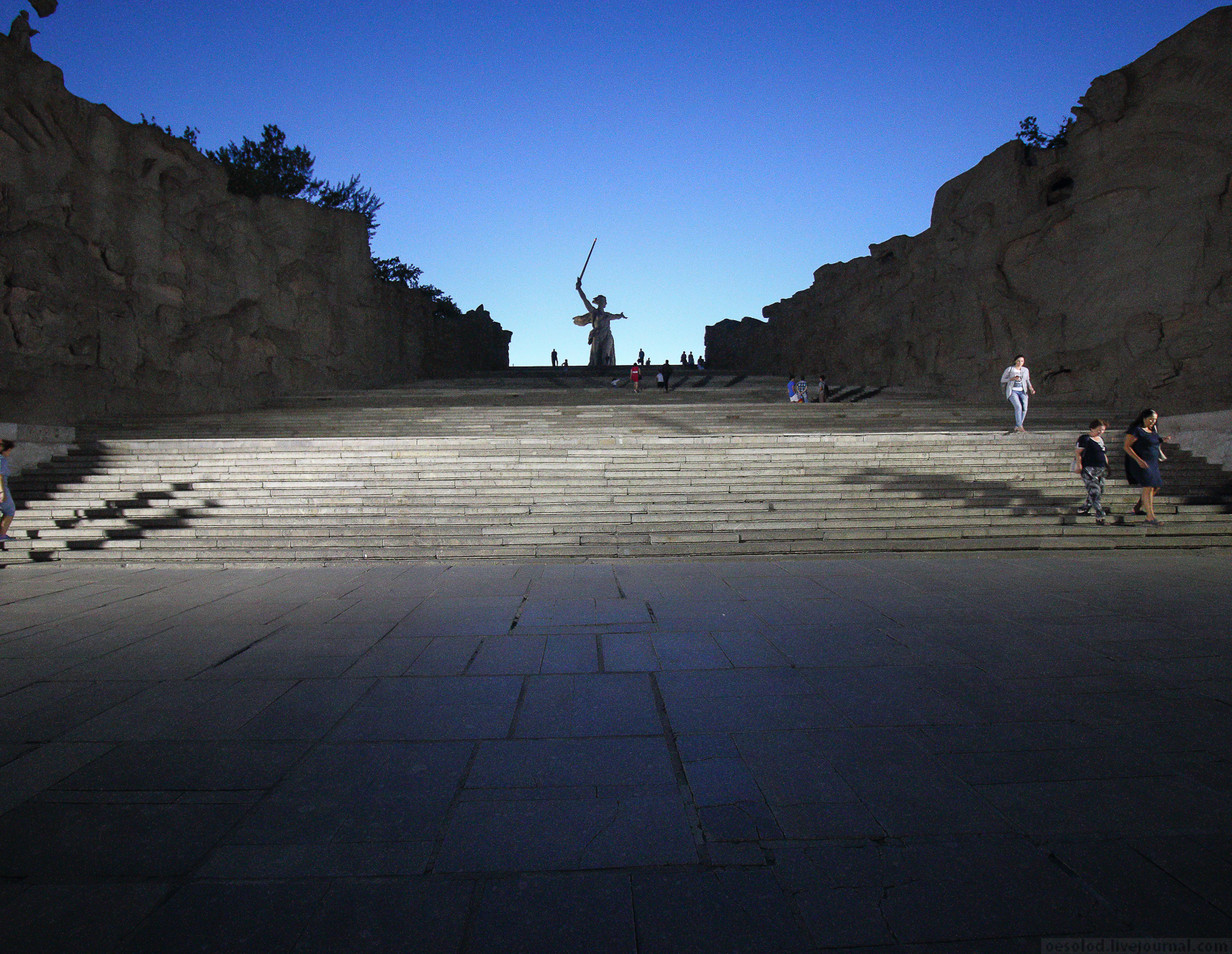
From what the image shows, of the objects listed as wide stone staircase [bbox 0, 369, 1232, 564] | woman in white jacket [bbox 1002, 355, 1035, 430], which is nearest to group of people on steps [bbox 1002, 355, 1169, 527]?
wide stone staircase [bbox 0, 369, 1232, 564]

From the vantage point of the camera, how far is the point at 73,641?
3.76 meters

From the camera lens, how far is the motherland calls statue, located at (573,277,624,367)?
28.4 metres

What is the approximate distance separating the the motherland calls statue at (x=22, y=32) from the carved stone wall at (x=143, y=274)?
0.65 ft

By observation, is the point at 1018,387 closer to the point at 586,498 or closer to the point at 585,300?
the point at 586,498

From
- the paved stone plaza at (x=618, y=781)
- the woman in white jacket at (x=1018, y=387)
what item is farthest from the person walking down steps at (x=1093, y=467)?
the paved stone plaza at (x=618, y=781)

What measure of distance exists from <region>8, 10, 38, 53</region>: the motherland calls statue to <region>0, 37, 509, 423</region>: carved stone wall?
20 centimetres

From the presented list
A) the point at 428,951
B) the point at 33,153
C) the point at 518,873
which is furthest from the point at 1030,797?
the point at 33,153

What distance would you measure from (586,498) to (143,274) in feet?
42.6

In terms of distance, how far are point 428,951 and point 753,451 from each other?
7725 millimetres

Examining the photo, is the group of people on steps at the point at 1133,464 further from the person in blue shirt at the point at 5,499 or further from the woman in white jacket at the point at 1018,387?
the person in blue shirt at the point at 5,499

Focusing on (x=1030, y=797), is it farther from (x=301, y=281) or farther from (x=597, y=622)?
(x=301, y=281)

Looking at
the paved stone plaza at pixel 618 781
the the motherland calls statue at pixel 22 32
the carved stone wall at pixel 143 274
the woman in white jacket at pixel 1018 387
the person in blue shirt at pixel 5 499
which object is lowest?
the paved stone plaza at pixel 618 781

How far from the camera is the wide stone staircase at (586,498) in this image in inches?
262

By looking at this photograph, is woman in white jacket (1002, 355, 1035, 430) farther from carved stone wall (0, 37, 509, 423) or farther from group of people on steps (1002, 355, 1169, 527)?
carved stone wall (0, 37, 509, 423)
